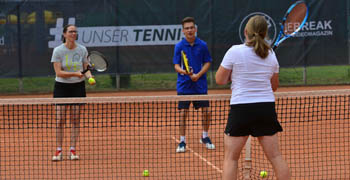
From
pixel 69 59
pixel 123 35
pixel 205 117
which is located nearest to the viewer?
pixel 69 59

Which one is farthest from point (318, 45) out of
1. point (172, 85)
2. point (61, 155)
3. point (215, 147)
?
point (61, 155)

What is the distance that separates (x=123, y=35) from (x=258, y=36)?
6.91 metres

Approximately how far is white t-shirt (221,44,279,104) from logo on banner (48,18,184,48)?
671 cm

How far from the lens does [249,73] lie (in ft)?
10.2

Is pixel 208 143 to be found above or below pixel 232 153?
below

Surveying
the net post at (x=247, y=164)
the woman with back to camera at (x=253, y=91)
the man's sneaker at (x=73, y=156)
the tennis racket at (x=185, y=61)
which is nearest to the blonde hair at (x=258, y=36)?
the woman with back to camera at (x=253, y=91)

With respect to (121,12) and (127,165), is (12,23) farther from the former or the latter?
(127,165)

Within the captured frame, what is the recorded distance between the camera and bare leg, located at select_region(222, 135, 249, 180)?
3213mm

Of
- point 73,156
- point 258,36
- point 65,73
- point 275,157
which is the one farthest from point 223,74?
point 73,156

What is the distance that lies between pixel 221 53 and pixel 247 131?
6862mm

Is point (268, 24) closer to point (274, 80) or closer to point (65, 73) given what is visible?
point (65, 73)

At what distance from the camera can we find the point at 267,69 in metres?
3.14

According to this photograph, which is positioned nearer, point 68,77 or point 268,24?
point 68,77

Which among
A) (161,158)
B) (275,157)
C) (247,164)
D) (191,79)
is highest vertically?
(191,79)
